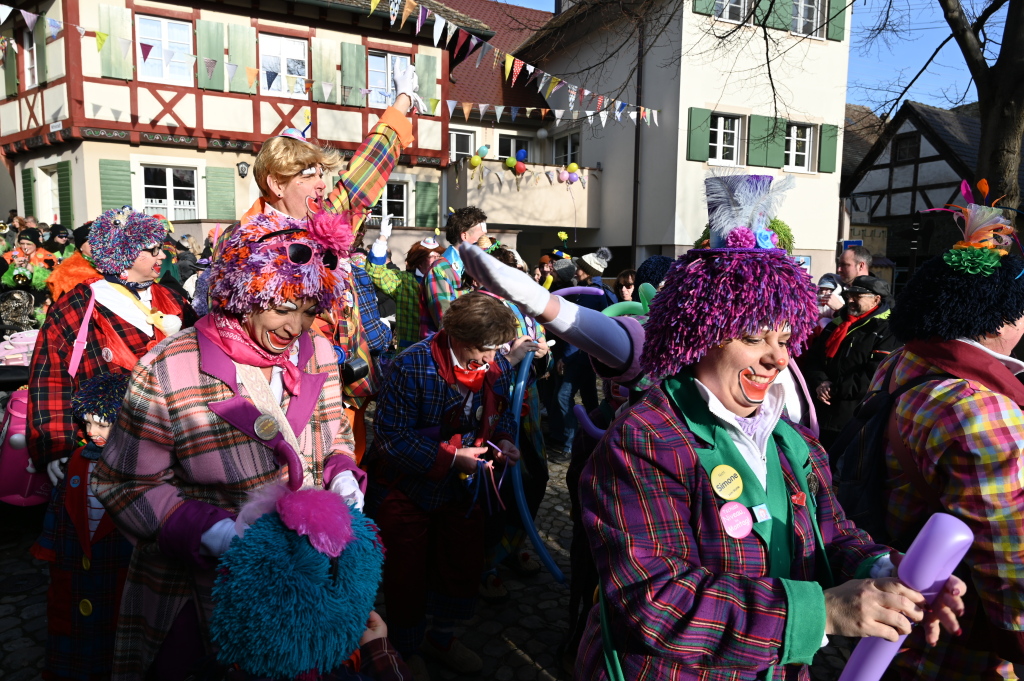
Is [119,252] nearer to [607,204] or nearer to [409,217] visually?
[409,217]

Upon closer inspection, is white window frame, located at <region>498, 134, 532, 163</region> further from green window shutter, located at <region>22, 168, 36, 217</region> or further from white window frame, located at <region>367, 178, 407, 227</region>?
green window shutter, located at <region>22, 168, 36, 217</region>

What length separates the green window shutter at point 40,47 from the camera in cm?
1430

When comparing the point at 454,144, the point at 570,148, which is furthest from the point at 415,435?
the point at 570,148

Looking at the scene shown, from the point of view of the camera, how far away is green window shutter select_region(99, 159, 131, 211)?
46.6 ft

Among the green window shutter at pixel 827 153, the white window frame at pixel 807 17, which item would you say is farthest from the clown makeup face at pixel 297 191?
the white window frame at pixel 807 17

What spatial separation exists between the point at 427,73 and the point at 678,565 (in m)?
17.5

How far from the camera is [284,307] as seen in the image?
1870 millimetres

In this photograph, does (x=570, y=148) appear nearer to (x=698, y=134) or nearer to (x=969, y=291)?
(x=698, y=134)

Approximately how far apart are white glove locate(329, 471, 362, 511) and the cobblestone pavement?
165cm

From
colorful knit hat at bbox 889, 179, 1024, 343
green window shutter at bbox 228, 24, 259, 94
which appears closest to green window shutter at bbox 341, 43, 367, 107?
green window shutter at bbox 228, 24, 259, 94

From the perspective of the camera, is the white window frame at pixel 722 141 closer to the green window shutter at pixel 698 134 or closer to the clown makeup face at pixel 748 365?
the green window shutter at pixel 698 134

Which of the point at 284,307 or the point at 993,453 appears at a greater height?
the point at 284,307

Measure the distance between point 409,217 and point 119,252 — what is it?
47.6 feet

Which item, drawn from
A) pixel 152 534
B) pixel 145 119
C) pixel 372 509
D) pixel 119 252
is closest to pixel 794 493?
pixel 152 534
